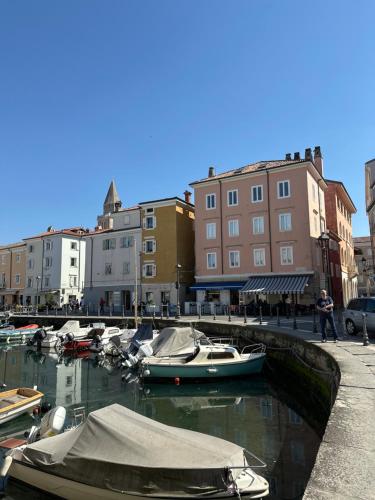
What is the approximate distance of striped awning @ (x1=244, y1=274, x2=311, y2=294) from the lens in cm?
3259

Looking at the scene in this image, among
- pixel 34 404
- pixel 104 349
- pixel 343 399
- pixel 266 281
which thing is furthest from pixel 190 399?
pixel 266 281

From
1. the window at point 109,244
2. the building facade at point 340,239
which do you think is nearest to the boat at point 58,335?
the window at point 109,244

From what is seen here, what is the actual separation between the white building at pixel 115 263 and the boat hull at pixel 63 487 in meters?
37.1

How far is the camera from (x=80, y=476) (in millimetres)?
6824

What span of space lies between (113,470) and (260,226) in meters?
33.2

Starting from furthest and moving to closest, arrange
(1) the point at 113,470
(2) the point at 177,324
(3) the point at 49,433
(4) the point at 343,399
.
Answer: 1. (2) the point at 177,324
2. (3) the point at 49,433
3. (4) the point at 343,399
4. (1) the point at 113,470

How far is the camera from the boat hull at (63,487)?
20.8 feet

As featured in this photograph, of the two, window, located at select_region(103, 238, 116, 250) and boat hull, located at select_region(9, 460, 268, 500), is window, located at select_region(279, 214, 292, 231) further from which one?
boat hull, located at select_region(9, 460, 268, 500)

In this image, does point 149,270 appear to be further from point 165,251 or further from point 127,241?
point 127,241

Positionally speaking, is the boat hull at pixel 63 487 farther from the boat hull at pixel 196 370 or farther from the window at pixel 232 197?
the window at pixel 232 197

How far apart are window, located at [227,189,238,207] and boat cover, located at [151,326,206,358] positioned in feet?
72.7

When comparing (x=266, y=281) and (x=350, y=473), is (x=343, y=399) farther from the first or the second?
(x=266, y=281)

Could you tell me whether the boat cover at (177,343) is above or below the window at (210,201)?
below

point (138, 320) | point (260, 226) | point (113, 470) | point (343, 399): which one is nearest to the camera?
point (113, 470)
